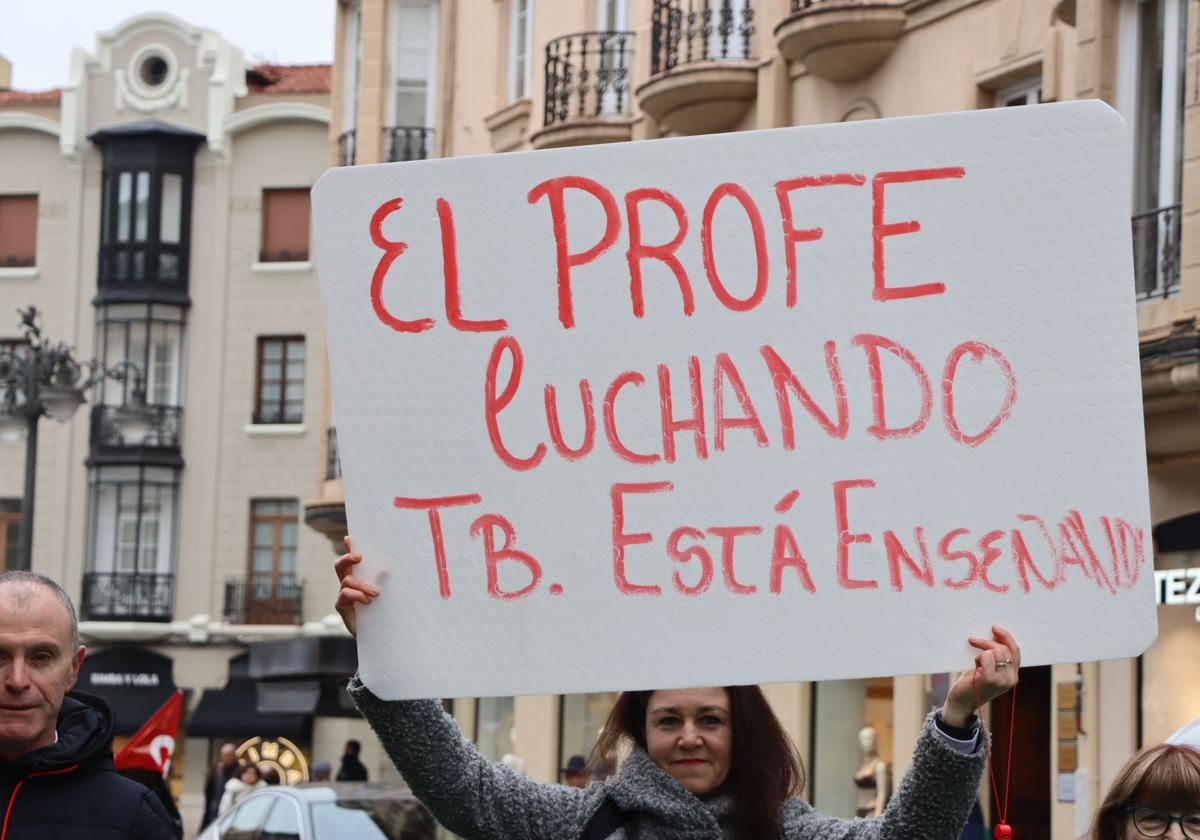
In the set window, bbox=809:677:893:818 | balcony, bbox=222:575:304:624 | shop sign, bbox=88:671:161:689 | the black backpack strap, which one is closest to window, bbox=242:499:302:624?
balcony, bbox=222:575:304:624

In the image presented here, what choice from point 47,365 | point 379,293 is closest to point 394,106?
point 47,365

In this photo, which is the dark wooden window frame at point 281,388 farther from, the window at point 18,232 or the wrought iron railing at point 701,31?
the wrought iron railing at point 701,31

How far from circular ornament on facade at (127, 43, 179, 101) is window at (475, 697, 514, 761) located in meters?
23.6

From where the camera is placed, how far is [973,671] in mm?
4090

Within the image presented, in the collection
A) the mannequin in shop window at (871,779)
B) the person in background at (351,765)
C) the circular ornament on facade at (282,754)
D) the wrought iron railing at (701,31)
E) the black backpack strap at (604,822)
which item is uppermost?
the wrought iron railing at (701,31)

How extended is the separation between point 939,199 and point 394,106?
1109 inches

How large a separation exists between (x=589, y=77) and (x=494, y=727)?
8.55 metres

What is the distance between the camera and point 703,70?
21.9 m

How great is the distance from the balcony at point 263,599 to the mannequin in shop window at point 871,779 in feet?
88.4

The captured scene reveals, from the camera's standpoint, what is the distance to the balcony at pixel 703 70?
71.7 feet

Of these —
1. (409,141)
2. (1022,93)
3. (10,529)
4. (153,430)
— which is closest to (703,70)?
(1022,93)

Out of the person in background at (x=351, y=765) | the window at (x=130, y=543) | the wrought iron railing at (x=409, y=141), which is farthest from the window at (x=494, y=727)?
the window at (x=130, y=543)

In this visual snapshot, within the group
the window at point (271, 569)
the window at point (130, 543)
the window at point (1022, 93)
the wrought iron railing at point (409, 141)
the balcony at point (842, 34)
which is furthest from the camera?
the window at point (130, 543)

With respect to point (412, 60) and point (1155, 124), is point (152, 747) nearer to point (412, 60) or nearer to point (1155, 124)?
point (1155, 124)
